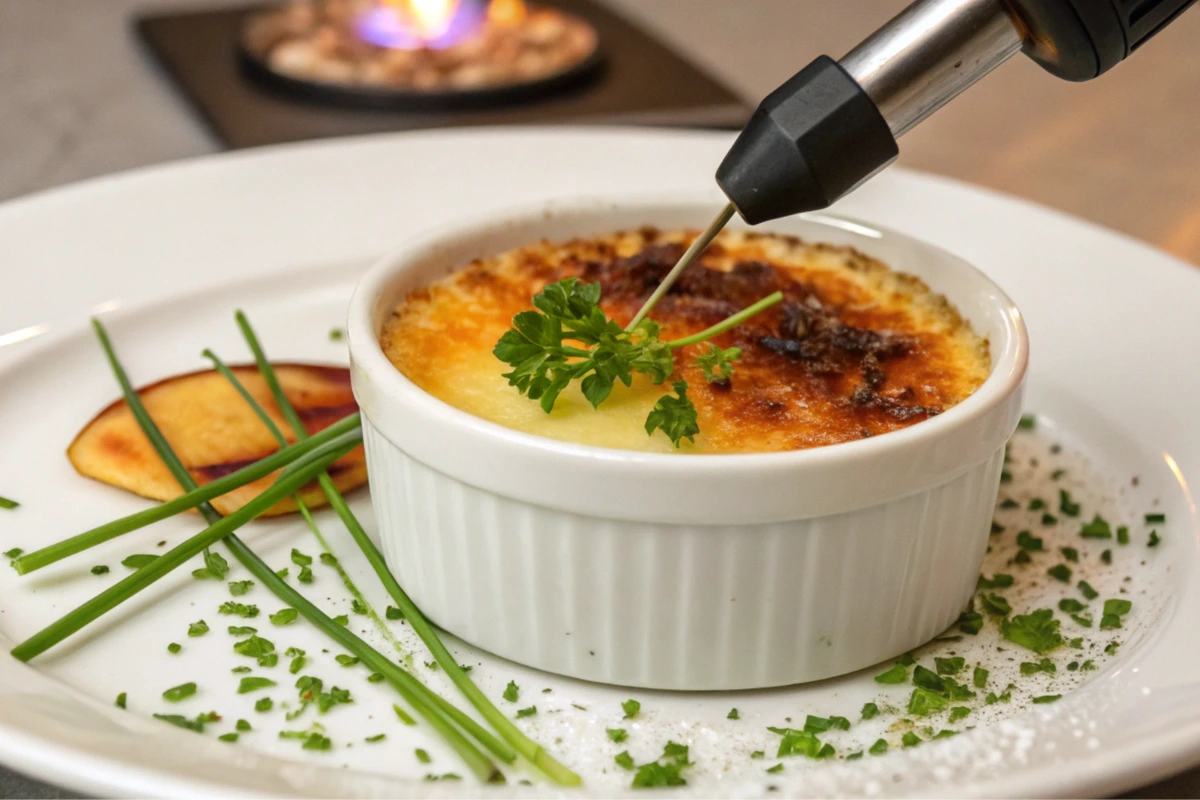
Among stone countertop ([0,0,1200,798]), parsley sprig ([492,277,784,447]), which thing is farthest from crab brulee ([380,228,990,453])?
stone countertop ([0,0,1200,798])

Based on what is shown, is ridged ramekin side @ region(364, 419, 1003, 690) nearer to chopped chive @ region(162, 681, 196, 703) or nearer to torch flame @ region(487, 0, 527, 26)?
chopped chive @ region(162, 681, 196, 703)

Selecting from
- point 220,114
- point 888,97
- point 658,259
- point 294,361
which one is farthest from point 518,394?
point 220,114

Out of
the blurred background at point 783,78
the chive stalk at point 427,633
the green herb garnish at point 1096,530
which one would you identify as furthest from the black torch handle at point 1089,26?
the blurred background at point 783,78

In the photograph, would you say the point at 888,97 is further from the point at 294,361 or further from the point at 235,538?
the point at 294,361

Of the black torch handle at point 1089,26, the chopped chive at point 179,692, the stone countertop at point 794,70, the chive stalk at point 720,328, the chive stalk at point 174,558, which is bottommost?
the stone countertop at point 794,70

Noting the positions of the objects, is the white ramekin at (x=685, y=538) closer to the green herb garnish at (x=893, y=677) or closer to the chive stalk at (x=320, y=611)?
the green herb garnish at (x=893, y=677)
